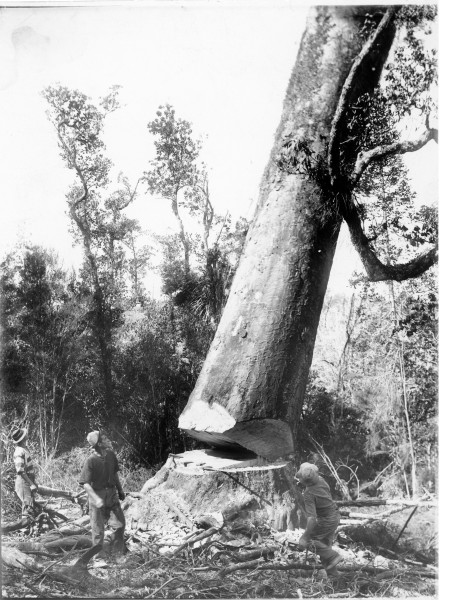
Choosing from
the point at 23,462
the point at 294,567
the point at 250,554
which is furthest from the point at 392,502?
the point at 23,462

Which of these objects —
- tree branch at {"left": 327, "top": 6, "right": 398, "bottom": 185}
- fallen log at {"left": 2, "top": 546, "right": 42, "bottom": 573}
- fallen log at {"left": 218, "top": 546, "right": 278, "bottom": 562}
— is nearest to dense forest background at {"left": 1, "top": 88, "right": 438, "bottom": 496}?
tree branch at {"left": 327, "top": 6, "right": 398, "bottom": 185}

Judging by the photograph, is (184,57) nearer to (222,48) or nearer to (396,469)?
(222,48)

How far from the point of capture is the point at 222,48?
4414 millimetres

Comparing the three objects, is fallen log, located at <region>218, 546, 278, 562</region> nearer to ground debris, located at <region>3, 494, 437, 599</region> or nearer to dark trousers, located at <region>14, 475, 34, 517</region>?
ground debris, located at <region>3, 494, 437, 599</region>

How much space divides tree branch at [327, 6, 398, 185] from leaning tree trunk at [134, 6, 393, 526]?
1.5 inches

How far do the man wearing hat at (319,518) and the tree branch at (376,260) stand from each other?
1.51 m

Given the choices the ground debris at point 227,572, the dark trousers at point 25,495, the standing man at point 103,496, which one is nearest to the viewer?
the ground debris at point 227,572

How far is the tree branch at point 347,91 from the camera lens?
4.32 meters

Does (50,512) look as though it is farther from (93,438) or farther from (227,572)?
(227,572)

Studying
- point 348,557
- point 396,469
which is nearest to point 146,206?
point 396,469

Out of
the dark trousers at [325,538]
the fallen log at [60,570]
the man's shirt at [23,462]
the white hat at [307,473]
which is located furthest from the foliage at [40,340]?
the dark trousers at [325,538]

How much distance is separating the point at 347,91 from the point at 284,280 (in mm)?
1472

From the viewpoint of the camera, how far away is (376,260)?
4422mm

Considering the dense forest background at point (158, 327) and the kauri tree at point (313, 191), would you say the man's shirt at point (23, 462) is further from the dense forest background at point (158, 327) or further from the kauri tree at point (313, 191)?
the kauri tree at point (313, 191)
